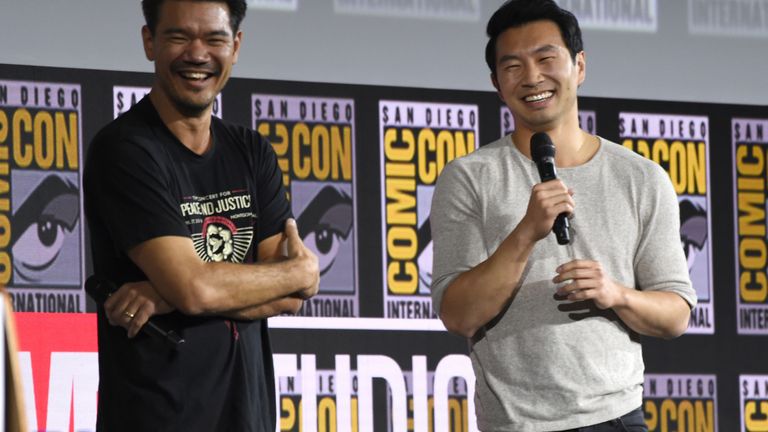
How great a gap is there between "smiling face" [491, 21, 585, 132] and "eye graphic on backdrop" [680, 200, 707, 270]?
2.23 m

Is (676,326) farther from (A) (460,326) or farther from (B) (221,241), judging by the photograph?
(B) (221,241)

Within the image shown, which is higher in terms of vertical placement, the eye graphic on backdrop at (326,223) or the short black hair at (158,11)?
the short black hair at (158,11)

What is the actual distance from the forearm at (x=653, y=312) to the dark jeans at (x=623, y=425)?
0.15 metres

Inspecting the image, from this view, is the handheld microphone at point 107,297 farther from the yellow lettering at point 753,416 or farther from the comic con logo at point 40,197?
the yellow lettering at point 753,416

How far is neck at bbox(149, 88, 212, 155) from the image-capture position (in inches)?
87.0

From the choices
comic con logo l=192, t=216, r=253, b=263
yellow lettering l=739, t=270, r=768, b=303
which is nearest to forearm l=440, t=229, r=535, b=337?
comic con logo l=192, t=216, r=253, b=263

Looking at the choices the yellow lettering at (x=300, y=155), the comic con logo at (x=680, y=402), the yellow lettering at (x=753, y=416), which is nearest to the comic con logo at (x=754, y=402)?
the yellow lettering at (x=753, y=416)

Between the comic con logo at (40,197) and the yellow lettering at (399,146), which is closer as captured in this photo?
the comic con logo at (40,197)

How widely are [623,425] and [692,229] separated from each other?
249cm

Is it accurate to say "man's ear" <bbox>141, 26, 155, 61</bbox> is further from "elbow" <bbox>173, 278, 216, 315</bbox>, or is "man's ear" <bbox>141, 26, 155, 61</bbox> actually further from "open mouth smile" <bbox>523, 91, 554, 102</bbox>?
"open mouth smile" <bbox>523, 91, 554, 102</bbox>

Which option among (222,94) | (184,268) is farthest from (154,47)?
(222,94)

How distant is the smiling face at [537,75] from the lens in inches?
89.0

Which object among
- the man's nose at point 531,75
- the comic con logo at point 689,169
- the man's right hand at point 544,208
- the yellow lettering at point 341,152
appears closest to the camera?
the man's right hand at point 544,208

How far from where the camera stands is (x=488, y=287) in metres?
2.07
